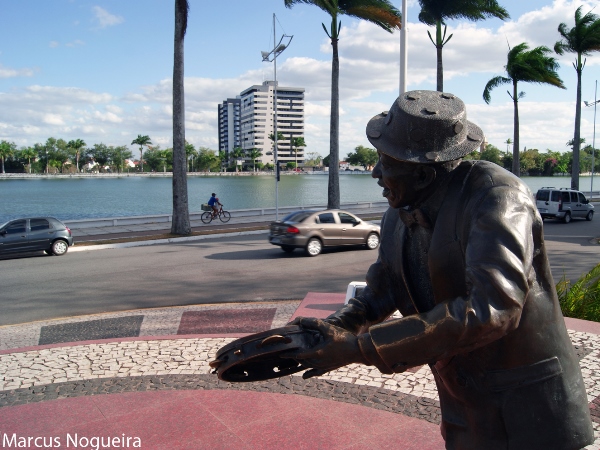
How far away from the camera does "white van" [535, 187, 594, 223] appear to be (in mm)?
27484

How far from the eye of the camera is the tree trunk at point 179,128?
21859 mm

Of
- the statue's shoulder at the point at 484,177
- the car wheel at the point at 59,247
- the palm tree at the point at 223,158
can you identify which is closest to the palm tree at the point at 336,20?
the car wheel at the point at 59,247

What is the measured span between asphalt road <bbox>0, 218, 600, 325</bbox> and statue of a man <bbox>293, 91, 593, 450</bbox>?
885 cm

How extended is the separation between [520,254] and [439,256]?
0.33 metres

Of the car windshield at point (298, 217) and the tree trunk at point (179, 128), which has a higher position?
the tree trunk at point (179, 128)

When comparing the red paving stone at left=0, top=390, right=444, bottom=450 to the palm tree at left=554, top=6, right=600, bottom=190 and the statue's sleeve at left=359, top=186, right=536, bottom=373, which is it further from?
the palm tree at left=554, top=6, right=600, bottom=190

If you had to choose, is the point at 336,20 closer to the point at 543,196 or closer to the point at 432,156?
the point at 543,196

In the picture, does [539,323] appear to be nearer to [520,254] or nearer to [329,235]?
[520,254]

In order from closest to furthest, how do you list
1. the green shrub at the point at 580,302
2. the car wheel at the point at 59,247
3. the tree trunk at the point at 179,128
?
the green shrub at the point at 580,302 → the car wheel at the point at 59,247 → the tree trunk at the point at 179,128

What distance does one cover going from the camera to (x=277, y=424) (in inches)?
186

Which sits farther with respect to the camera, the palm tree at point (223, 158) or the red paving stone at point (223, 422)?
the palm tree at point (223, 158)

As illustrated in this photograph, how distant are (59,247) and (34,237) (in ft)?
2.85

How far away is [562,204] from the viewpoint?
2741 cm

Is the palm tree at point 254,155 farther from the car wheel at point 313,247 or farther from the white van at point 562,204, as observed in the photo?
the car wheel at point 313,247
